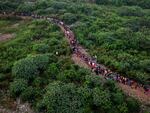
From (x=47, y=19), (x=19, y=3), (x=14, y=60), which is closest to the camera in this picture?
(x=14, y=60)

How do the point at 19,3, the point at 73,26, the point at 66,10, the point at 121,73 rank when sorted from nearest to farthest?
the point at 121,73, the point at 73,26, the point at 66,10, the point at 19,3

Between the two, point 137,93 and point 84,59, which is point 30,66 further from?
point 137,93

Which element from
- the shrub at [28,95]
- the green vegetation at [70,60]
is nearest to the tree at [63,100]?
the green vegetation at [70,60]

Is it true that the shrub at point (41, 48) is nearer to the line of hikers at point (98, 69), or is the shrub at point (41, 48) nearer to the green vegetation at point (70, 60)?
the green vegetation at point (70, 60)

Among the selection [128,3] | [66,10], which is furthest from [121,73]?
[128,3]

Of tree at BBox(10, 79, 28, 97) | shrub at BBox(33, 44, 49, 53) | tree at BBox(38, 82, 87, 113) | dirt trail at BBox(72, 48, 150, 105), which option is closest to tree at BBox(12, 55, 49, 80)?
tree at BBox(10, 79, 28, 97)

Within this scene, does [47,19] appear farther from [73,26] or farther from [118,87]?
[118,87]

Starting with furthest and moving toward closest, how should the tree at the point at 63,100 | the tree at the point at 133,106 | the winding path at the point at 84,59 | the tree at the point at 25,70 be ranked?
1. the tree at the point at 25,70
2. the winding path at the point at 84,59
3. the tree at the point at 133,106
4. the tree at the point at 63,100
